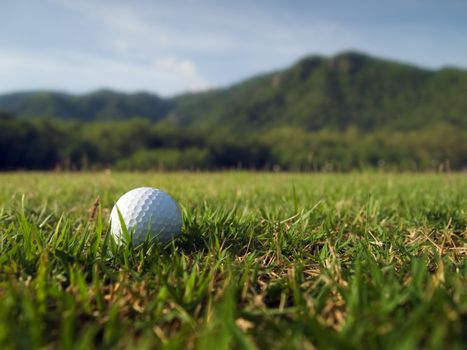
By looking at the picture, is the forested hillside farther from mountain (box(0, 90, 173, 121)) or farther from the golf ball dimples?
the golf ball dimples

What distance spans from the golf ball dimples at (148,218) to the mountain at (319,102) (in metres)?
123

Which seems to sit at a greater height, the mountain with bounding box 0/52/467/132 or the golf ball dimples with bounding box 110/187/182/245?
the mountain with bounding box 0/52/467/132

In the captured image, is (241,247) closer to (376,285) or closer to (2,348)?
(376,285)

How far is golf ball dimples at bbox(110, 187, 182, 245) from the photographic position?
252 cm

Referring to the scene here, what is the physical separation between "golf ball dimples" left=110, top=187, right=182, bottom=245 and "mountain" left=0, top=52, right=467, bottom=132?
123 meters

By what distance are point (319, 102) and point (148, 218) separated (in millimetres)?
152591

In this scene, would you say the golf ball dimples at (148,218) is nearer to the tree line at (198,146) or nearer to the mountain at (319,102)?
the tree line at (198,146)

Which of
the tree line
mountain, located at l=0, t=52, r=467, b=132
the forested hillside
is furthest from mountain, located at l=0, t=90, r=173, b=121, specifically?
the tree line

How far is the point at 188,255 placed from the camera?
237 centimetres

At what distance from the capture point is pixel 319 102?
148625 millimetres

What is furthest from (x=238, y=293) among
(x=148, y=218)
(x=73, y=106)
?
(x=73, y=106)

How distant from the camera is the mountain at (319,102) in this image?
12988 centimetres

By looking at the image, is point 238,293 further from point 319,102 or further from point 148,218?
point 319,102

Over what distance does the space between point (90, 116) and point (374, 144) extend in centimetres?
13047
